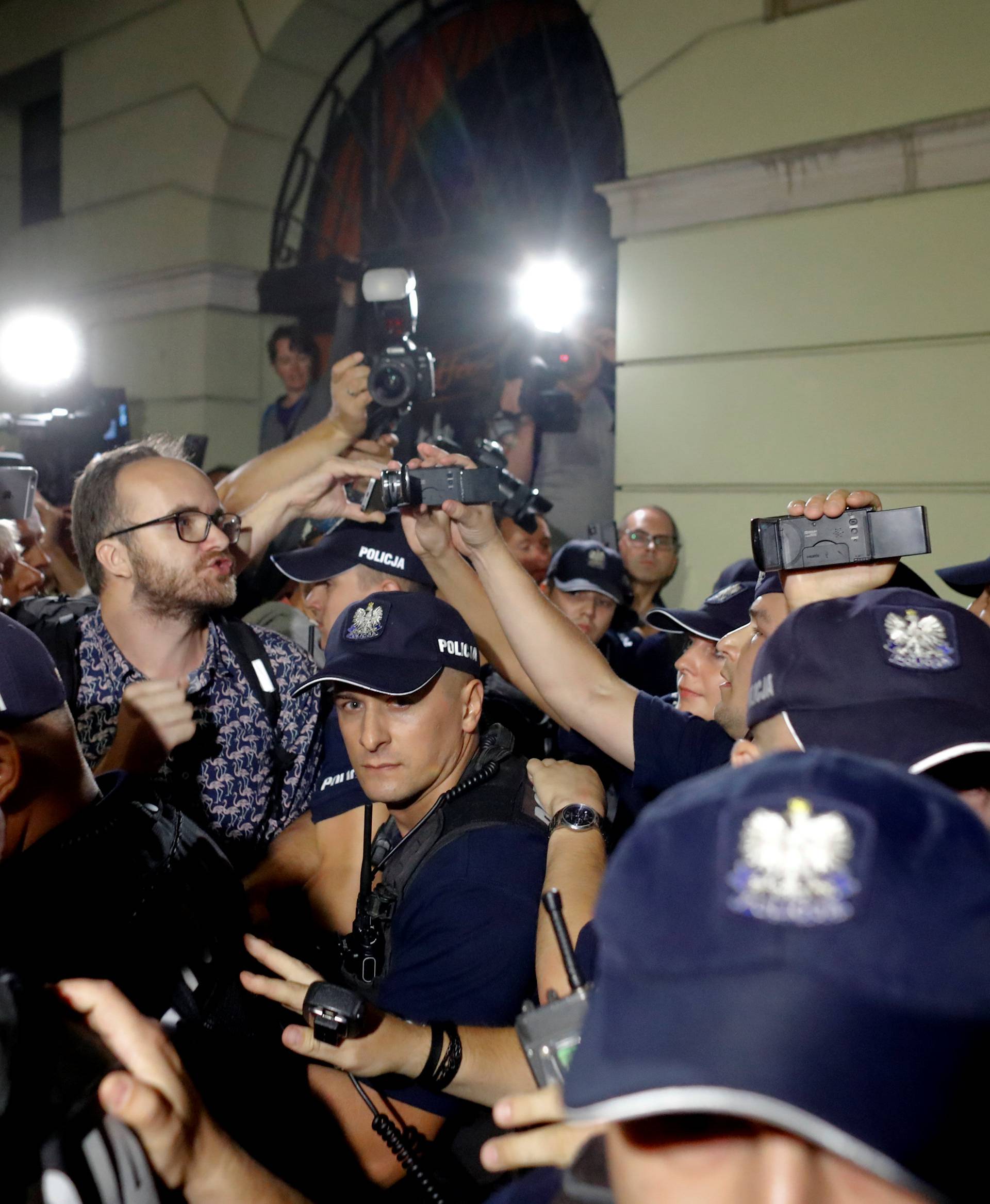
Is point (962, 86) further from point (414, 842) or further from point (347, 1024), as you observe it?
point (347, 1024)

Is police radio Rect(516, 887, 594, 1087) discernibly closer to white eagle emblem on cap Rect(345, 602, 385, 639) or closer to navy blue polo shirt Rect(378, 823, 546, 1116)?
navy blue polo shirt Rect(378, 823, 546, 1116)

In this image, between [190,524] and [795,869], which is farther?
[190,524]

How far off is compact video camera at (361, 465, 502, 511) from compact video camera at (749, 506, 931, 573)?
81 cm

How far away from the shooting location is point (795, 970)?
0.63m

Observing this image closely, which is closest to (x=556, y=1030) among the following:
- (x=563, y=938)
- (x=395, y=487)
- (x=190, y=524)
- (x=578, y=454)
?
(x=563, y=938)

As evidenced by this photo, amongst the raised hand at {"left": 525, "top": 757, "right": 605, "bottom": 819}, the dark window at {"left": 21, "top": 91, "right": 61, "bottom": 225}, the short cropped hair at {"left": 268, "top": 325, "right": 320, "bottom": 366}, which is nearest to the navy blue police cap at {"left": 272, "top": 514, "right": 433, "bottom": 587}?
the raised hand at {"left": 525, "top": 757, "right": 605, "bottom": 819}

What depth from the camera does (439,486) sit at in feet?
8.39

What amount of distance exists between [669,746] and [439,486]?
0.89 m

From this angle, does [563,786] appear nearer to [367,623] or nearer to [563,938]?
[367,623]

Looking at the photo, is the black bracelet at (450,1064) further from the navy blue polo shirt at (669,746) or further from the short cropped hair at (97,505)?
the short cropped hair at (97,505)

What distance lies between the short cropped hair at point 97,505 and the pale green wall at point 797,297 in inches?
124

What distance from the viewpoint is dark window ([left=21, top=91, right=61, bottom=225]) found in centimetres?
952

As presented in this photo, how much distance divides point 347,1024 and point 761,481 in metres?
4.29

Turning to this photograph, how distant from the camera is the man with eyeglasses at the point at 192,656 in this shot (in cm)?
282
